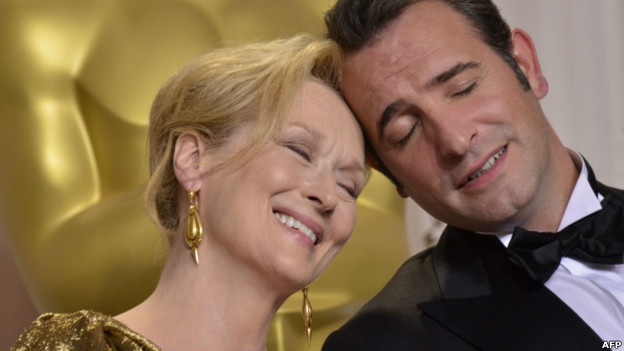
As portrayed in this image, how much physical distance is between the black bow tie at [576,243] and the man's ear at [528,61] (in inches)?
8.7

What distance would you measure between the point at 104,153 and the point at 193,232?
610 millimetres

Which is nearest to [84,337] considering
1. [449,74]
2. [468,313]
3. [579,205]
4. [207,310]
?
[207,310]

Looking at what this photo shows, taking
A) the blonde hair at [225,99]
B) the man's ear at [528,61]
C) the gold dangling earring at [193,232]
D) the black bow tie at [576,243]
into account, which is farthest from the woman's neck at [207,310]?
the man's ear at [528,61]

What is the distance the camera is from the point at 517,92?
1.81 meters

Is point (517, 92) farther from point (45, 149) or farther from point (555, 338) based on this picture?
point (45, 149)

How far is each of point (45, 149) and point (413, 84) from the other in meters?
0.72

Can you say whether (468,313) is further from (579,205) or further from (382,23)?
(382,23)

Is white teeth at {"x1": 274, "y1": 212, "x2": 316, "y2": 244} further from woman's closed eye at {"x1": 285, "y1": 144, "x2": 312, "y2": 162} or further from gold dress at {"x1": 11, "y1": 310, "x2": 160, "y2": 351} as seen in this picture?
gold dress at {"x1": 11, "y1": 310, "x2": 160, "y2": 351}

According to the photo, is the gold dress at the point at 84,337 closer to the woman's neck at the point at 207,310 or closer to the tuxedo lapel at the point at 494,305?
the woman's neck at the point at 207,310

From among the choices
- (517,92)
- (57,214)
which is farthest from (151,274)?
(517,92)

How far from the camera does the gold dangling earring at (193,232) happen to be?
5.13 feet

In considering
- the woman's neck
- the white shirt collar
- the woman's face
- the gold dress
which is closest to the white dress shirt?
the white shirt collar

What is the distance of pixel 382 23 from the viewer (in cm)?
184

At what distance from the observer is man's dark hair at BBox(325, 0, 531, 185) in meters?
1.83
